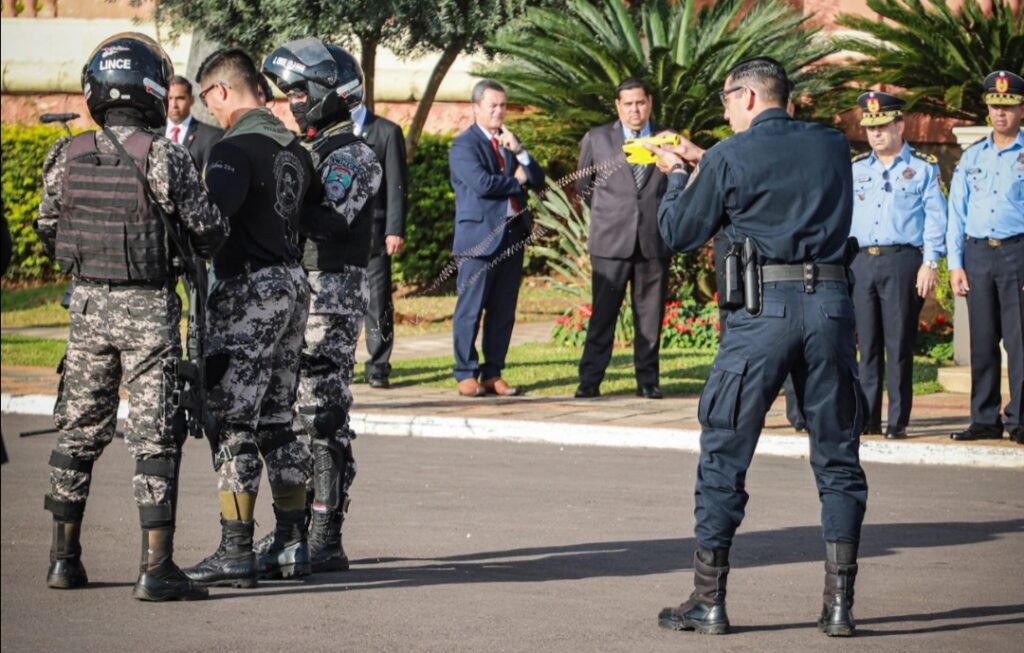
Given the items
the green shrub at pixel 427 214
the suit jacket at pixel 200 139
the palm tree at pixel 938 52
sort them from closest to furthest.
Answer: the suit jacket at pixel 200 139
the palm tree at pixel 938 52
the green shrub at pixel 427 214

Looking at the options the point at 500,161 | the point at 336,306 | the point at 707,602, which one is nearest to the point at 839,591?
the point at 707,602

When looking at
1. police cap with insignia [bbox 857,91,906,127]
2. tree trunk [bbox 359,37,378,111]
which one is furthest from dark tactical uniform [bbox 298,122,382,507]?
tree trunk [bbox 359,37,378,111]

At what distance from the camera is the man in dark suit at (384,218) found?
13.1 metres

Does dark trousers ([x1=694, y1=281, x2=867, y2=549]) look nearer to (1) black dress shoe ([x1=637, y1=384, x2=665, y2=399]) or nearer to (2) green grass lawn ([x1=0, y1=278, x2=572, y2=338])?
(1) black dress shoe ([x1=637, y1=384, x2=665, y2=399])

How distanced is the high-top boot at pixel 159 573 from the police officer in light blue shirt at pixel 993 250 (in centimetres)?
579

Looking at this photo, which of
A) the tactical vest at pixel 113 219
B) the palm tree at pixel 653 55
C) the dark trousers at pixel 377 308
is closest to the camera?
the tactical vest at pixel 113 219

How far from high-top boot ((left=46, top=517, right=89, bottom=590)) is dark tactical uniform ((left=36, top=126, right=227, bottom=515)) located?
0.08 metres

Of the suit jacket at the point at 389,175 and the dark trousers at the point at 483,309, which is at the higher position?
the suit jacket at the point at 389,175

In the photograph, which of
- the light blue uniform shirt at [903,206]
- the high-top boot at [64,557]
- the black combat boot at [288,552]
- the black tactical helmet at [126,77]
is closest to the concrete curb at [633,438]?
the light blue uniform shirt at [903,206]

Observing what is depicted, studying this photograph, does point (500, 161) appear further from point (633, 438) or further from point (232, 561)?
point (232, 561)

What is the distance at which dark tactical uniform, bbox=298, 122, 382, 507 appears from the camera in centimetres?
745

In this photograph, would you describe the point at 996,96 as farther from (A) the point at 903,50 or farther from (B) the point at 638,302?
(A) the point at 903,50

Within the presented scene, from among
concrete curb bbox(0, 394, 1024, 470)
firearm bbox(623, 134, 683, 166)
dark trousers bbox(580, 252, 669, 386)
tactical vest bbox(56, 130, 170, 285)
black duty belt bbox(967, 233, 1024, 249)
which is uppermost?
firearm bbox(623, 134, 683, 166)

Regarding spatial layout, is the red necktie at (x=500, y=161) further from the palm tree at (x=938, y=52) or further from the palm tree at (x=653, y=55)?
the palm tree at (x=938, y=52)
